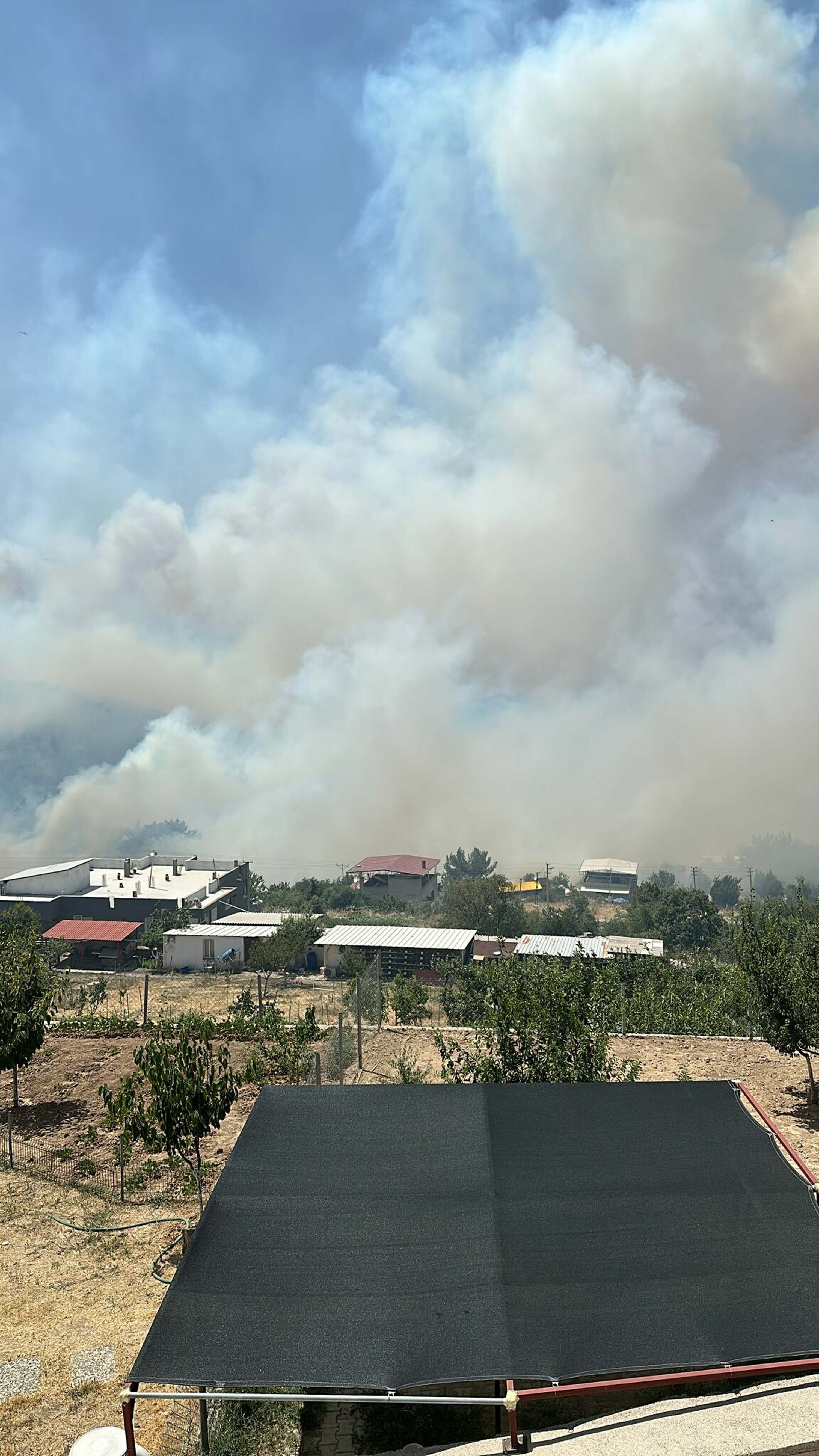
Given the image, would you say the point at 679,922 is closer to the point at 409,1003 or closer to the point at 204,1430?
the point at 409,1003

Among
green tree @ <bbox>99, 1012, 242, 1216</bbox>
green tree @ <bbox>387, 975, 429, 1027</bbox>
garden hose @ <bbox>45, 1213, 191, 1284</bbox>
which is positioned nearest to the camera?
garden hose @ <bbox>45, 1213, 191, 1284</bbox>

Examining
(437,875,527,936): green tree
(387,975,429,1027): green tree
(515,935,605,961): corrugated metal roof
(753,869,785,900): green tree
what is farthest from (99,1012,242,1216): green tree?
(753,869,785,900): green tree

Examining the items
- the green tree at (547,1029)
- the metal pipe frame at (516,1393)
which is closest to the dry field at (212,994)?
the green tree at (547,1029)

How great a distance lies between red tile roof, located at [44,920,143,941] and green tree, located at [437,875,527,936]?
88.3 feet

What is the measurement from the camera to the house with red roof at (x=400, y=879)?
363ft

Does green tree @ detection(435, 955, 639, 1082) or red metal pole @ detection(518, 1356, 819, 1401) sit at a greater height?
green tree @ detection(435, 955, 639, 1082)

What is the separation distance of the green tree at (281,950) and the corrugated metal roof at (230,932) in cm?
46

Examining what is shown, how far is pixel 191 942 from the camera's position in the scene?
160ft

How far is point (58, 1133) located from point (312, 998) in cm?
1760

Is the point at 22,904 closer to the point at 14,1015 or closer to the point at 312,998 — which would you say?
the point at 312,998

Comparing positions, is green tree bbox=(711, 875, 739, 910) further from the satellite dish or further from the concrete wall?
the satellite dish

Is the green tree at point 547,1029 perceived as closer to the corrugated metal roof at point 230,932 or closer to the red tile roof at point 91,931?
the corrugated metal roof at point 230,932

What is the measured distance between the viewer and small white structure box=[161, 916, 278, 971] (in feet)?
159

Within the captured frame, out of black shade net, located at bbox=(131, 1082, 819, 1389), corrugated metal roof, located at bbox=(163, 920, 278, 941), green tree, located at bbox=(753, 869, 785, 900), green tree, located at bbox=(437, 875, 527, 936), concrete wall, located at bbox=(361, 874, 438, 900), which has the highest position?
green tree, located at bbox=(753, 869, 785, 900)
